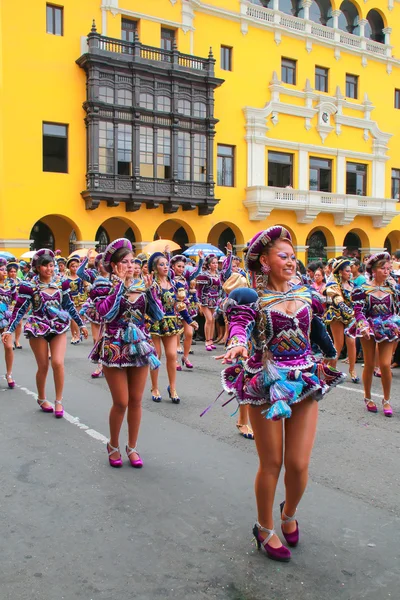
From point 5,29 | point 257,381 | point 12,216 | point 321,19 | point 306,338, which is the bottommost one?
point 257,381

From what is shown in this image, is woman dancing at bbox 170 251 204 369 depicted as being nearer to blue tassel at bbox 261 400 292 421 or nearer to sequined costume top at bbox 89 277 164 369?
sequined costume top at bbox 89 277 164 369

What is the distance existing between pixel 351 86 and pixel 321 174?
564 cm

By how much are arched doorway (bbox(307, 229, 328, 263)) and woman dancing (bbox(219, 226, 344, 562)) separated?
2944 cm

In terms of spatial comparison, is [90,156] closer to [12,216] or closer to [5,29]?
[12,216]

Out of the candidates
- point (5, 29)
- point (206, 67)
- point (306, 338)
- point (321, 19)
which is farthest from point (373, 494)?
point (321, 19)

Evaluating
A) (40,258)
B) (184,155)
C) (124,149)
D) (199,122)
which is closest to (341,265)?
(40,258)

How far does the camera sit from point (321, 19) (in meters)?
31.1

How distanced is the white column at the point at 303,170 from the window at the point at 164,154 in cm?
768

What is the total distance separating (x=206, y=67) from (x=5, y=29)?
871cm

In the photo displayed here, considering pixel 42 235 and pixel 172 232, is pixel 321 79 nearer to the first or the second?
pixel 172 232

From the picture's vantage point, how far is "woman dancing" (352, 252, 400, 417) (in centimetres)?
744

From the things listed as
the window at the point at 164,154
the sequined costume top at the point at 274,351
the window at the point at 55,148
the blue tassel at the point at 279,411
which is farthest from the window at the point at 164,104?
the blue tassel at the point at 279,411

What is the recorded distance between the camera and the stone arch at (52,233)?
86.6ft

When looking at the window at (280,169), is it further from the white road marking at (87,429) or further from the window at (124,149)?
the white road marking at (87,429)
